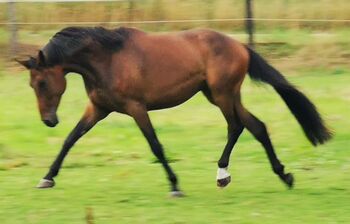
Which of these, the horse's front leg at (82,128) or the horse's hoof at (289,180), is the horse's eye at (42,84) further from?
the horse's hoof at (289,180)

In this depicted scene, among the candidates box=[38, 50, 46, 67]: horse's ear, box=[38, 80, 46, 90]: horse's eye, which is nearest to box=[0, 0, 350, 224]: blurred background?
box=[38, 80, 46, 90]: horse's eye

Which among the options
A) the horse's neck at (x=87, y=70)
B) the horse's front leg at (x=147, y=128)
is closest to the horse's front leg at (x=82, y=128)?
the horse's neck at (x=87, y=70)

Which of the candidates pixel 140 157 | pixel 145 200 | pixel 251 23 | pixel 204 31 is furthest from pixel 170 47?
pixel 251 23

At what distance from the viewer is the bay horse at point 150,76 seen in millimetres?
8055

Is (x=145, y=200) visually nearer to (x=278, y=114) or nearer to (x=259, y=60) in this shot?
(x=259, y=60)

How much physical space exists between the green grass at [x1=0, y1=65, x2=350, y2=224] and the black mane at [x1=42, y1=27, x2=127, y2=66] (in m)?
1.29

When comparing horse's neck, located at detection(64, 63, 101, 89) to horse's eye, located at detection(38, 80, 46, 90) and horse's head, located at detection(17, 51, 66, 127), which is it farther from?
horse's eye, located at detection(38, 80, 46, 90)

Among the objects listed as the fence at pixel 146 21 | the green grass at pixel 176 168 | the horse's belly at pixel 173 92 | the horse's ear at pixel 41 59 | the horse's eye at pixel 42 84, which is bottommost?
the fence at pixel 146 21

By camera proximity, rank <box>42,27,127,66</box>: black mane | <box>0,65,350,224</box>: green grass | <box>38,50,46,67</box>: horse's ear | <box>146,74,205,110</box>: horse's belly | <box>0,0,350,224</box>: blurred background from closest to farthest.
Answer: <box>0,65,350,224</box>: green grass, <box>0,0,350,224</box>: blurred background, <box>38,50,46,67</box>: horse's ear, <box>42,27,127,66</box>: black mane, <box>146,74,205,110</box>: horse's belly

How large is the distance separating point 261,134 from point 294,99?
52 cm

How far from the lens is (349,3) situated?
18.6 meters

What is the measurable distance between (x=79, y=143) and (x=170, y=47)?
347 centimetres

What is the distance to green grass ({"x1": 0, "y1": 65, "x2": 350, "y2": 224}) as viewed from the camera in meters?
7.45

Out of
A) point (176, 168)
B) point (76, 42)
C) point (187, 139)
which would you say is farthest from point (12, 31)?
point (76, 42)
